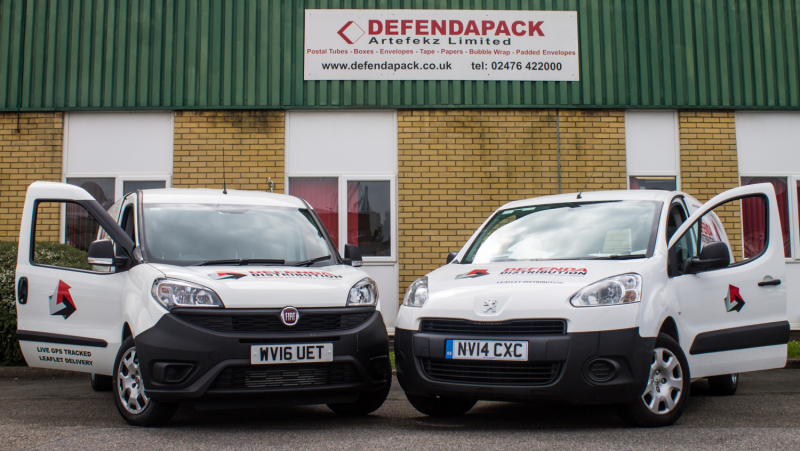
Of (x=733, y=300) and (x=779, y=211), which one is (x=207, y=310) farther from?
(x=779, y=211)

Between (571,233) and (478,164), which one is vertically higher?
(478,164)

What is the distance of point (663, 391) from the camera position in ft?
15.5

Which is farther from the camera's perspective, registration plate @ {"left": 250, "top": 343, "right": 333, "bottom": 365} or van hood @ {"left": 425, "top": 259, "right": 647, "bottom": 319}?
registration plate @ {"left": 250, "top": 343, "right": 333, "bottom": 365}

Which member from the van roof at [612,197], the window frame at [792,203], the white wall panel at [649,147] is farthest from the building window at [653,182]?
the van roof at [612,197]

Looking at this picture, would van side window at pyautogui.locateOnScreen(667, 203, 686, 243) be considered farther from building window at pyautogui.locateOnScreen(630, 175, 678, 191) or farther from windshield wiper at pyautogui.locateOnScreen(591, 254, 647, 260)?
building window at pyautogui.locateOnScreen(630, 175, 678, 191)

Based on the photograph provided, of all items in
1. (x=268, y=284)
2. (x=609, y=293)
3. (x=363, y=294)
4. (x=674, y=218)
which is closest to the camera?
(x=609, y=293)

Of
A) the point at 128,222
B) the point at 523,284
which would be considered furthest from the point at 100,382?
the point at 523,284

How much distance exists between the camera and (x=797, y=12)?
11.5 meters

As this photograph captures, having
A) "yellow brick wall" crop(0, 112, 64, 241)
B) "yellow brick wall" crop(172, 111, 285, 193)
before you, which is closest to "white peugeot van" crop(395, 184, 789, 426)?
"yellow brick wall" crop(172, 111, 285, 193)

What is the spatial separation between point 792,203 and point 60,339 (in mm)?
10588

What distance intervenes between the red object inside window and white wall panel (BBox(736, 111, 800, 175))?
6406 mm

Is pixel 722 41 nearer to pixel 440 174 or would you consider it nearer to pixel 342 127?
pixel 440 174

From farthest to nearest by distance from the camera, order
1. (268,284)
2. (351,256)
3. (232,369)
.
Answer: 1. (351,256)
2. (268,284)
3. (232,369)

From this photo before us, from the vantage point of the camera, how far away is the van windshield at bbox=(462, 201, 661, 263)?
5.26 m
